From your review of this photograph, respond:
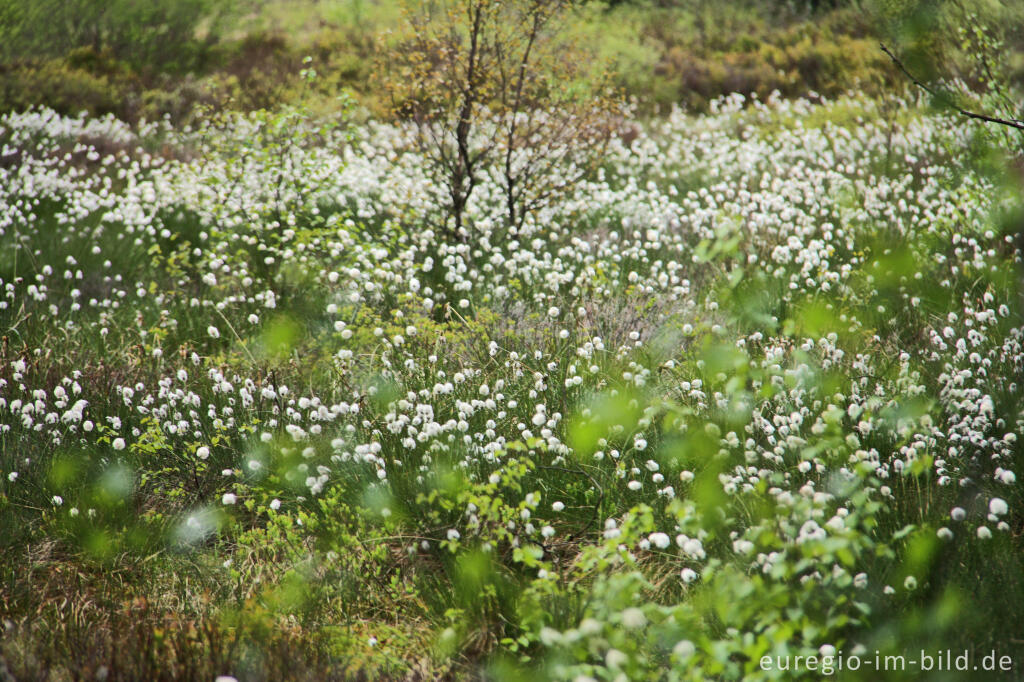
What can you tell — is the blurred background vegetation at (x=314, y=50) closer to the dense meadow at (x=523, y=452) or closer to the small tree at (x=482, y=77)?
the small tree at (x=482, y=77)

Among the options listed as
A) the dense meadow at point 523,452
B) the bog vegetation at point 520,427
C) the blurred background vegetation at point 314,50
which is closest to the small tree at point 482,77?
the bog vegetation at point 520,427

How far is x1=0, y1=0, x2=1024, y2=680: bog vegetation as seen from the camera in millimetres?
2859

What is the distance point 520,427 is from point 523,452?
460 mm

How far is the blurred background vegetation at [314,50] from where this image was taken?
45.0ft

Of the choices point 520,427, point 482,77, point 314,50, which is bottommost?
point 314,50

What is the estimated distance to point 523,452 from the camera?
4156 mm

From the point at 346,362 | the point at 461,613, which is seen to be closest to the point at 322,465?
the point at 346,362

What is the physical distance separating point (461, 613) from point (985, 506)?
245 cm

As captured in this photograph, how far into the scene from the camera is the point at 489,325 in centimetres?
546

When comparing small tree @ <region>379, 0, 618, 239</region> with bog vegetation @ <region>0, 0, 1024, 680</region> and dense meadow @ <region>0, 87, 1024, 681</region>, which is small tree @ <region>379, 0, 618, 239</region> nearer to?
bog vegetation @ <region>0, 0, 1024, 680</region>

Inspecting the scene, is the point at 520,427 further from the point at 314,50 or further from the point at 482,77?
the point at 314,50

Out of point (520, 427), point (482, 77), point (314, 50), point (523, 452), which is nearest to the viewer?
point (520, 427)

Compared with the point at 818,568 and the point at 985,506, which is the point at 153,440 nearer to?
the point at 818,568

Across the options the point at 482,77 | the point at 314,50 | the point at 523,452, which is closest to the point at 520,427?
the point at 523,452
